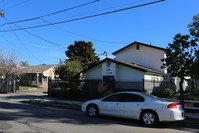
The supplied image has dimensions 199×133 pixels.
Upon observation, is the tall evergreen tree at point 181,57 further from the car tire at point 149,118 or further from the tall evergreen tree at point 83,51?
the tall evergreen tree at point 83,51

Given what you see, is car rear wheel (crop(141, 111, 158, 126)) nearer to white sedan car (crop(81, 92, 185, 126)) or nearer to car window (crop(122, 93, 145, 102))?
white sedan car (crop(81, 92, 185, 126))

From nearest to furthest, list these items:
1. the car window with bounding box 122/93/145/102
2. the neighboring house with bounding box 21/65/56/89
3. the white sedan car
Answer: the white sedan car < the car window with bounding box 122/93/145/102 < the neighboring house with bounding box 21/65/56/89

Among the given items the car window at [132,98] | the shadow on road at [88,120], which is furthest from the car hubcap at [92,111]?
the car window at [132,98]

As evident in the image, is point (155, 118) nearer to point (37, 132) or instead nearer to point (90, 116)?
point (90, 116)

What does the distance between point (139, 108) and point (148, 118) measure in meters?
0.53

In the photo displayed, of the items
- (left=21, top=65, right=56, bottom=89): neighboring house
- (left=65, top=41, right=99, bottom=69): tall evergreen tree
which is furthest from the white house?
(left=21, top=65, right=56, bottom=89): neighboring house

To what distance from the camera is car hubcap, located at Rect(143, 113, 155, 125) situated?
7.30m

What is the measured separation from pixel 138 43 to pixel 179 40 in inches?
546

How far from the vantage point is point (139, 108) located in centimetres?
760

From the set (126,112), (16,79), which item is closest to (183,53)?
(126,112)

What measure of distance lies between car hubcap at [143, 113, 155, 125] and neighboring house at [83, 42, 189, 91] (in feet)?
25.3

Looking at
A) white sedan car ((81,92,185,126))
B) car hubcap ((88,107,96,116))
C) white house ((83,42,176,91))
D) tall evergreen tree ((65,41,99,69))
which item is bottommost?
car hubcap ((88,107,96,116))

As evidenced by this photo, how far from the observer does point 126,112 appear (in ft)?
25.9

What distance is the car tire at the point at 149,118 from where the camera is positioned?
23.7ft
